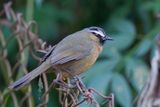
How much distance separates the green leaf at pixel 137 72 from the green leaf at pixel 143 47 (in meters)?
0.05

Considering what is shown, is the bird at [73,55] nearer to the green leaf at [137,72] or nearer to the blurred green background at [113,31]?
the blurred green background at [113,31]

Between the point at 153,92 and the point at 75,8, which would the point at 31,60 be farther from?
the point at 153,92

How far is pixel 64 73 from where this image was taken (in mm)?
2152

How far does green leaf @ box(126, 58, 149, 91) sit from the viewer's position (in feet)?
9.51

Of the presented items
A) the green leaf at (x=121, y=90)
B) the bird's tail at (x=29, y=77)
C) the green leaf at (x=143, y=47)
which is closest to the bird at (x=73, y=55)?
the bird's tail at (x=29, y=77)

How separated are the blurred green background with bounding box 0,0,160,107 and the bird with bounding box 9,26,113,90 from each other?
1.28 feet

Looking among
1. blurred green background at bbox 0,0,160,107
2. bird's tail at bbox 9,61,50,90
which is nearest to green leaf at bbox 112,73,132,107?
blurred green background at bbox 0,0,160,107

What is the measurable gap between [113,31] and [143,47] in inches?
19.3

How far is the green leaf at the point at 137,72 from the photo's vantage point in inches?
114

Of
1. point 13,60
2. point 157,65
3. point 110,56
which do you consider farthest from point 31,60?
point 157,65

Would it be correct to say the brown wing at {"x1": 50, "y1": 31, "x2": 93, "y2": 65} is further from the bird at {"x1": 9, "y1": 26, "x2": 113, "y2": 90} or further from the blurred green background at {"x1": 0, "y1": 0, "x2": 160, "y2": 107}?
the blurred green background at {"x1": 0, "y1": 0, "x2": 160, "y2": 107}

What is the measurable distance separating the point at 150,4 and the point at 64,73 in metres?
1.44

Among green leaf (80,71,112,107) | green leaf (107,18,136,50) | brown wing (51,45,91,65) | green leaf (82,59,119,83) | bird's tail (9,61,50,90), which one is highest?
green leaf (107,18,136,50)

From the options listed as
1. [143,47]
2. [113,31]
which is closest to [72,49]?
[143,47]
